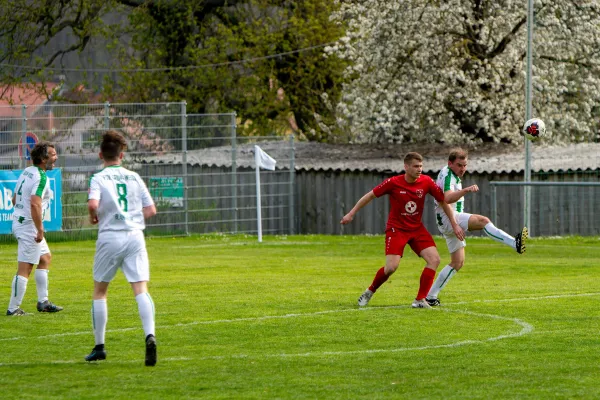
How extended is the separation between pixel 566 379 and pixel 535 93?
25.2m

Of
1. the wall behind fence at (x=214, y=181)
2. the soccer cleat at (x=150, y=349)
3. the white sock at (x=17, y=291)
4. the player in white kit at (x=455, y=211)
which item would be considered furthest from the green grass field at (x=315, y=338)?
the wall behind fence at (x=214, y=181)

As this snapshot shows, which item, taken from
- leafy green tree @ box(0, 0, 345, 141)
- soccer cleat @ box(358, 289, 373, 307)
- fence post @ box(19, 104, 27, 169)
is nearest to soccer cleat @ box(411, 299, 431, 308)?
soccer cleat @ box(358, 289, 373, 307)

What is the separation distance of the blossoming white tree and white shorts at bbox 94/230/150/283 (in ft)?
79.2

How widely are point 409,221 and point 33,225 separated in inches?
170

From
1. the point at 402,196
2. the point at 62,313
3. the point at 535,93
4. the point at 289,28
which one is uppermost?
the point at 289,28

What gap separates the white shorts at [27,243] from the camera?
13.4 metres

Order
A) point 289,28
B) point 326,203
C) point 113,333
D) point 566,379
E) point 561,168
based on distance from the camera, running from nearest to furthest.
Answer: point 566,379 < point 113,333 < point 561,168 < point 326,203 < point 289,28

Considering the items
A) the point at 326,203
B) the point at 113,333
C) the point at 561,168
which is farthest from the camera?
the point at 326,203

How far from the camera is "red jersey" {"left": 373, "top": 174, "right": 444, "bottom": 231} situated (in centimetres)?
1348

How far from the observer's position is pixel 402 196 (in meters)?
13.5

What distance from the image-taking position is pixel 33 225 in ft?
44.4

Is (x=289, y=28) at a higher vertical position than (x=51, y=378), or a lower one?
higher

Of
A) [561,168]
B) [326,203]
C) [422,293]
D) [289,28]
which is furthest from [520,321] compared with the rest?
[289,28]

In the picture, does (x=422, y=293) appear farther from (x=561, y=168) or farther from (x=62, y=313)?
(x=561, y=168)
